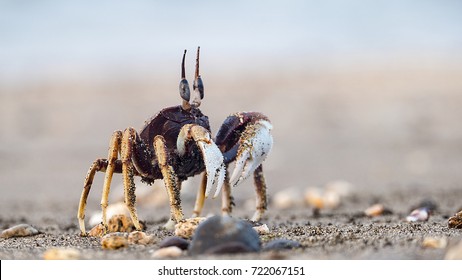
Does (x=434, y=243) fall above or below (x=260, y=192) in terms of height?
below

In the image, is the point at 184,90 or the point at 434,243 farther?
the point at 184,90

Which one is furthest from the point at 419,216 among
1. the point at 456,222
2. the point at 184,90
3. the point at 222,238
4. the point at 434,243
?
the point at 222,238

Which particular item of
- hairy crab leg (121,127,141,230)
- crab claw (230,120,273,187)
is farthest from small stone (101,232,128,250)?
crab claw (230,120,273,187)

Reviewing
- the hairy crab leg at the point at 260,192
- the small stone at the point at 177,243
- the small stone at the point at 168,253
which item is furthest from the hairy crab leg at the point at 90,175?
the small stone at the point at 168,253

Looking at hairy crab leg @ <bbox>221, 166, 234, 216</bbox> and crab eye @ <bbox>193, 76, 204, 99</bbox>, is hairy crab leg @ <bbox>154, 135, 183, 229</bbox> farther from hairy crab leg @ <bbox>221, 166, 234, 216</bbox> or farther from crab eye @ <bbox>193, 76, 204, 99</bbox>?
hairy crab leg @ <bbox>221, 166, 234, 216</bbox>

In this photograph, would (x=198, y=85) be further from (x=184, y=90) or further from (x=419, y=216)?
(x=419, y=216)

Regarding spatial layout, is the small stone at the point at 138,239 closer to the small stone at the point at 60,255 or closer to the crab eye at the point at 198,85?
the small stone at the point at 60,255

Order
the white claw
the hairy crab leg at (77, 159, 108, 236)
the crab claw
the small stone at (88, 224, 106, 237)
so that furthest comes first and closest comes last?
the hairy crab leg at (77, 159, 108, 236) → the small stone at (88, 224, 106, 237) → the crab claw → the white claw
